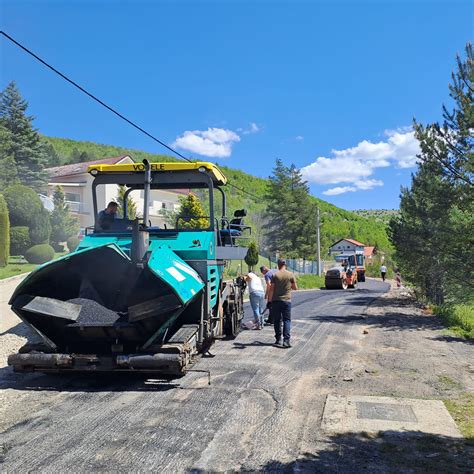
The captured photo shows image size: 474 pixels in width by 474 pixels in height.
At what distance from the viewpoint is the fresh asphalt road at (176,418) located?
3.83 meters


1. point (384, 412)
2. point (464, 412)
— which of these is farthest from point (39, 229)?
point (464, 412)

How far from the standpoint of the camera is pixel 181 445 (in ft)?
13.4

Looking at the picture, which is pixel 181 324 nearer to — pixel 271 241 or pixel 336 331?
pixel 336 331

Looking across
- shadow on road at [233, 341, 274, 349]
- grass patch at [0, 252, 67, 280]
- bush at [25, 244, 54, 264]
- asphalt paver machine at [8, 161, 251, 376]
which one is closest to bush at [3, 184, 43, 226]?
grass patch at [0, 252, 67, 280]

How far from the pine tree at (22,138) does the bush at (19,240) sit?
1911 cm

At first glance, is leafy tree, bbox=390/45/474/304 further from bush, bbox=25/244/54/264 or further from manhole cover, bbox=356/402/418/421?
bush, bbox=25/244/54/264

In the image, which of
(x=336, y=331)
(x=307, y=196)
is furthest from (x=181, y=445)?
(x=307, y=196)

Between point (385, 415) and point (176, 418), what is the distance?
2184mm

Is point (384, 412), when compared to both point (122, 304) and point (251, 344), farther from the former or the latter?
point (251, 344)

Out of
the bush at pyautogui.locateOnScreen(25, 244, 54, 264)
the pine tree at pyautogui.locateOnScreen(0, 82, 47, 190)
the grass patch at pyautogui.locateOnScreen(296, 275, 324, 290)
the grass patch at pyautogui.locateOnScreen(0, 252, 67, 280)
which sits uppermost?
the pine tree at pyautogui.locateOnScreen(0, 82, 47, 190)

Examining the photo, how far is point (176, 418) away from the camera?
15.7 ft

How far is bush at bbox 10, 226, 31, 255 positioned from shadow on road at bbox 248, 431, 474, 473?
21.2 m

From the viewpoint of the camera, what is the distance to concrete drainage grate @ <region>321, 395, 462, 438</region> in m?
4.50

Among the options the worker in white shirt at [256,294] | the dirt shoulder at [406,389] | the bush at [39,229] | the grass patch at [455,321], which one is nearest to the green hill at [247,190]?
the bush at [39,229]
